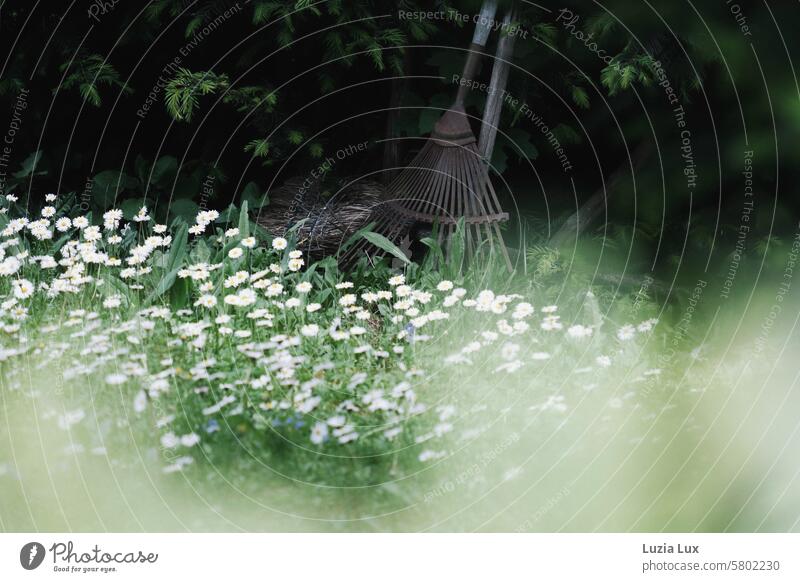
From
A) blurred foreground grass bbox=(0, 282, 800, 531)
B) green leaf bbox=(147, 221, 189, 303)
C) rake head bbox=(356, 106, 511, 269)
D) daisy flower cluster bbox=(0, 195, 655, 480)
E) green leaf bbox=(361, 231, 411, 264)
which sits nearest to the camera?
blurred foreground grass bbox=(0, 282, 800, 531)

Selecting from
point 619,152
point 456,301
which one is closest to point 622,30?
point 619,152

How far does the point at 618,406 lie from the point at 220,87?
2.19 m

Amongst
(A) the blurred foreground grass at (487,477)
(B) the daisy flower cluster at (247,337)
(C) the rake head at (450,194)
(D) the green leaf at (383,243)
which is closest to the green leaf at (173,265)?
(B) the daisy flower cluster at (247,337)

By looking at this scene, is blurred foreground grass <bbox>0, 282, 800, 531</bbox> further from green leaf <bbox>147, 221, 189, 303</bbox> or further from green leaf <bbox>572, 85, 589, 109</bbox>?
green leaf <bbox>572, 85, 589, 109</bbox>

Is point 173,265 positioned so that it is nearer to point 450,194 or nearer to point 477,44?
point 450,194

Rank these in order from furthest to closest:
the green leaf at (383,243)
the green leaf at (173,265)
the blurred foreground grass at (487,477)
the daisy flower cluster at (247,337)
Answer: the green leaf at (383,243)
the green leaf at (173,265)
the daisy flower cluster at (247,337)
the blurred foreground grass at (487,477)

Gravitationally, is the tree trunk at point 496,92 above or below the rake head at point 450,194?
above

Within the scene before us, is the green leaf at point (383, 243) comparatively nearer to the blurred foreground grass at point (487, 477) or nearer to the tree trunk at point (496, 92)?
the tree trunk at point (496, 92)

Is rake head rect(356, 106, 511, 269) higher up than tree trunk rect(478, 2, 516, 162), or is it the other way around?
tree trunk rect(478, 2, 516, 162)

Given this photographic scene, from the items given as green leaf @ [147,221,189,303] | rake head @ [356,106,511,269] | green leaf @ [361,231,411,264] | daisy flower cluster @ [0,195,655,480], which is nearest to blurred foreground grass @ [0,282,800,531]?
daisy flower cluster @ [0,195,655,480]

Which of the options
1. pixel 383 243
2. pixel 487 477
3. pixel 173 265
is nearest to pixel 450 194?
pixel 383 243

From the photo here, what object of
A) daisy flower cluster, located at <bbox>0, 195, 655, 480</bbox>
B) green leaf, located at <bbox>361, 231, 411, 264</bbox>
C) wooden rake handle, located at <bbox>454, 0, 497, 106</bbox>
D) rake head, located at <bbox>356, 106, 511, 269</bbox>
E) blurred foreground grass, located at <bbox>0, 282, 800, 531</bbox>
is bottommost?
blurred foreground grass, located at <bbox>0, 282, 800, 531</bbox>

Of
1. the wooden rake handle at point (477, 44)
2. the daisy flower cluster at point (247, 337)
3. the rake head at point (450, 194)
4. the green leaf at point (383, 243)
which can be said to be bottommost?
the daisy flower cluster at point (247, 337)

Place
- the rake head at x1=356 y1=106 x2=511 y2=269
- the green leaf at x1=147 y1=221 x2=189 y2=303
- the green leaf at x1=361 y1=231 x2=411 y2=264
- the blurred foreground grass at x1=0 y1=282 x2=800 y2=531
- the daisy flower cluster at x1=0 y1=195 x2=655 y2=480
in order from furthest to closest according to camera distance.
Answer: the rake head at x1=356 y1=106 x2=511 y2=269, the green leaf at x1=361 y1=231 x2=411 y2=264, the green leaf at x1=147 y1=221 x2=189 y2=303, the daisy flower cluster at x1=0 y1=195 x2=655 y2=480, the blurred foreground grass at x1=0 y1=282 x2=800 y2=531
